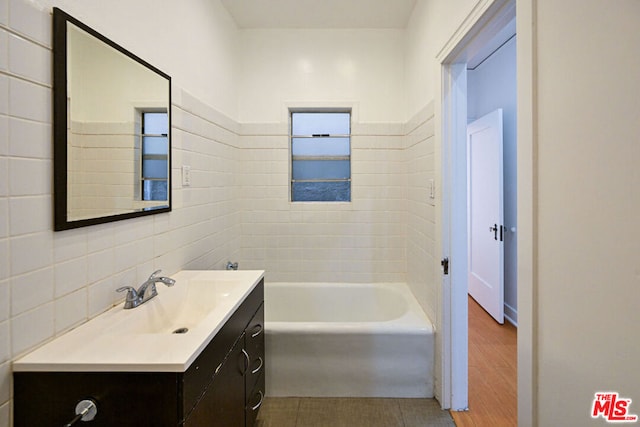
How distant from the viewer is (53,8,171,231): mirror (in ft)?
3.45

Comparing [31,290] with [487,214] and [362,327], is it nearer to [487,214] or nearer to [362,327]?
[362,327]

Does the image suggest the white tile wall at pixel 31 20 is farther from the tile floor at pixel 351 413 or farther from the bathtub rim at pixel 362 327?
the tile floor at pixel 351 413

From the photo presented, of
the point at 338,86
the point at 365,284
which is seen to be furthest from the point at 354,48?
the point at 365,284

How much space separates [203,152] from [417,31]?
1.87m

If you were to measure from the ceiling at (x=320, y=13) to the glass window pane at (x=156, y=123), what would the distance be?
1.44m

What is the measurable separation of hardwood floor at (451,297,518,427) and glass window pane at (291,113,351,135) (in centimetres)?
224

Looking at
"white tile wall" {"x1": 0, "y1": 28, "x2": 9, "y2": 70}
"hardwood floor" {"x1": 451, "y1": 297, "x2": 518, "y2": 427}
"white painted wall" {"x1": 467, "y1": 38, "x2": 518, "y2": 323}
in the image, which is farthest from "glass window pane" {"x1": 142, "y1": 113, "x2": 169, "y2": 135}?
"white painted wall" {"x1": 467, "y1": 38, "x2": 518, "y2": 323}

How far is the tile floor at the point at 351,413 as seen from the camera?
6.36ft

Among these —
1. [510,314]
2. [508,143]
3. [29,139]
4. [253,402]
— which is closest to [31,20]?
[29,139]

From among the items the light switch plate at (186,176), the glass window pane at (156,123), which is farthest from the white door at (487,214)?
the glass window pane at (156,123)

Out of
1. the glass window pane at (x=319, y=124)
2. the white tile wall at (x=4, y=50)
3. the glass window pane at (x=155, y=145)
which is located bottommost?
the glass window pane at (x=155, y=145)

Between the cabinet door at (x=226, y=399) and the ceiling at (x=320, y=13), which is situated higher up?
the ceiling at (x=320, y=13)

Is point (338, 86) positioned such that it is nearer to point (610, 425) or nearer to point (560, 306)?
point (560, 306)

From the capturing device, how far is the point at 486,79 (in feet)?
12.4
